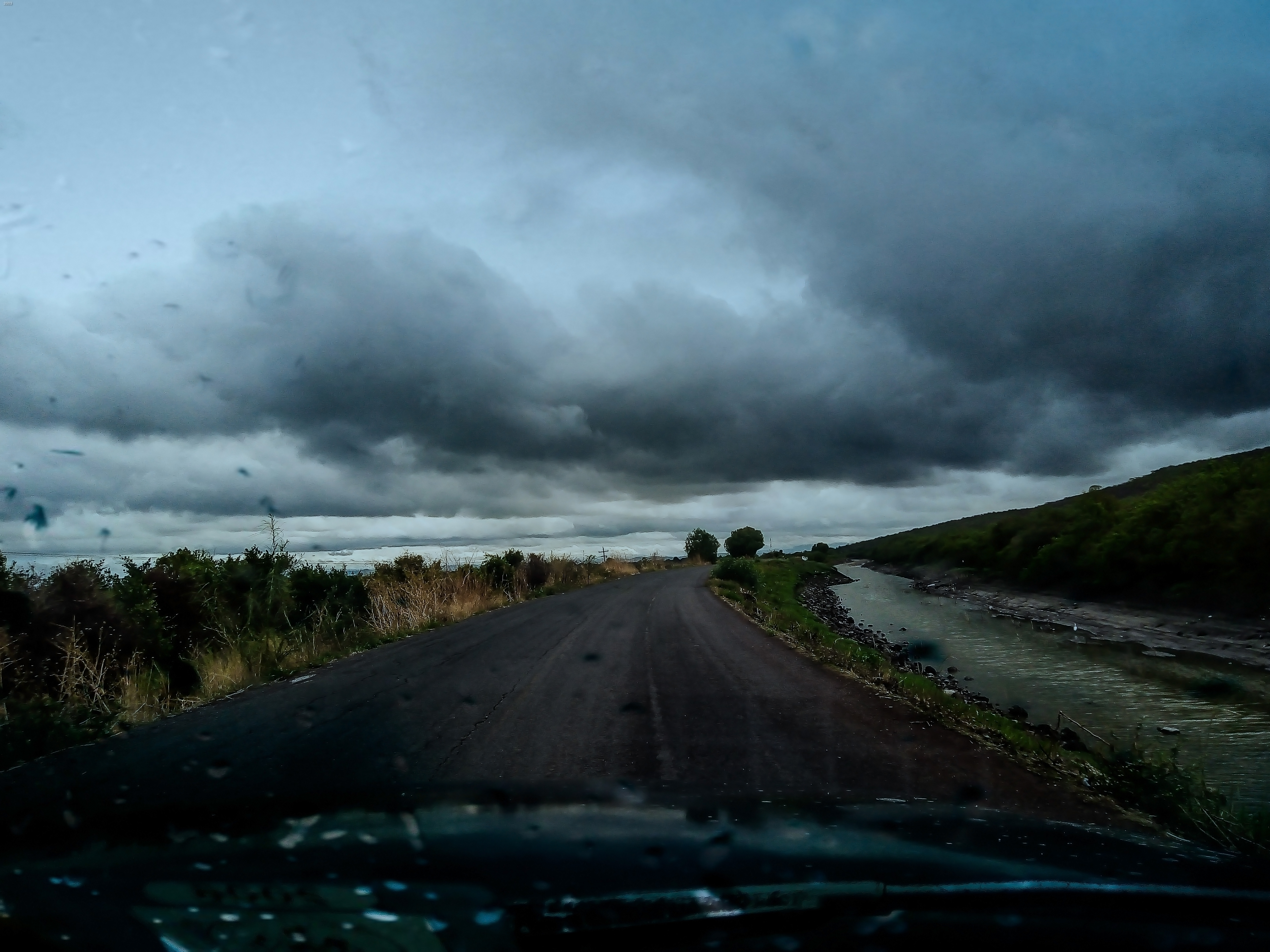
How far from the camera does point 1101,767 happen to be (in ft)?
23.0

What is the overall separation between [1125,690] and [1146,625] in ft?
36.5

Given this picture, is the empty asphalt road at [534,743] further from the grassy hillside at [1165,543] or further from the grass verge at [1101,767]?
the grassy hillside at [1165,543]

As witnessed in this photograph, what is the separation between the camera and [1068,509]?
38344 mm

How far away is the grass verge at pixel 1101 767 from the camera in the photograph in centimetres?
486

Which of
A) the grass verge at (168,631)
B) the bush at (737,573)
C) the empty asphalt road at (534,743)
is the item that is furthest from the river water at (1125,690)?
the bush at (737,573)

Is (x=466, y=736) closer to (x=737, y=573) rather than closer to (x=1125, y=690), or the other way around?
(x=1125, y=690)

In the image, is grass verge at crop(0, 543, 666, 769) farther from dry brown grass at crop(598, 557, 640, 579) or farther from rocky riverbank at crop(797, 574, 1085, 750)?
dry brown grass at crop(598, 557, 640, 579)

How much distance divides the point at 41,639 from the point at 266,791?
7324 millimetres

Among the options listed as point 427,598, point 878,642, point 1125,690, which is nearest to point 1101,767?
point 1125,690

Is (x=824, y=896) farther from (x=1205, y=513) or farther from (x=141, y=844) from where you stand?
(x=1205, y=513)

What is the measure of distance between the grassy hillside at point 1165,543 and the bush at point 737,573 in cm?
1353

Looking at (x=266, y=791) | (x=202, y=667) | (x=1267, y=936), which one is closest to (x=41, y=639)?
(x=202, y=667)

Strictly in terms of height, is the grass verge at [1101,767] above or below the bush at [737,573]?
above

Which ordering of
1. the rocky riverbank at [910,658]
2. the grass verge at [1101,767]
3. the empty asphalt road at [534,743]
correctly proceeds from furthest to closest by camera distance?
the rocky riverbank at [910,658], the empty asphalt road at [534,743], the grass verge at [1101,767]
